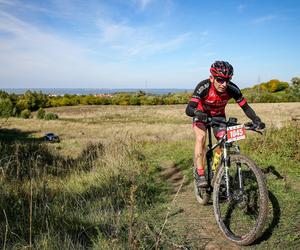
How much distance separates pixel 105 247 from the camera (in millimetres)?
3469

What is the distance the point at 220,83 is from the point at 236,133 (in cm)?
84

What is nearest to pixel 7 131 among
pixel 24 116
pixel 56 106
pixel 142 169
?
pixel 24 116

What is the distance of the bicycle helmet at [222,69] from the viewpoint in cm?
453

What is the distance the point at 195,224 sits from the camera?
15.6 ft

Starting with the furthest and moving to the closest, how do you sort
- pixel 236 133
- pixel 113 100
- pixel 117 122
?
pixel 113 100, pixel 117 122, pixel 236 133

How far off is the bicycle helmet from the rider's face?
0.08 m

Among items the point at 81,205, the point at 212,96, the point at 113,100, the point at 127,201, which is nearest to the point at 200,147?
the point at 212,96

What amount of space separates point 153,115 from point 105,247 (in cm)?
5531

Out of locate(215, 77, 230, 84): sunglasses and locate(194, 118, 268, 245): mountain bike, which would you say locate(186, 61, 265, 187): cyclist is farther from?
locate(194, 118, 268, 245): mountain bike

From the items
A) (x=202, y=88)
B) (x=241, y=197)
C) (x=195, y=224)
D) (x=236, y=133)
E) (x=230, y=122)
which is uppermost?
(x=202, y=88)

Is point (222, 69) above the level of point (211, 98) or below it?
above

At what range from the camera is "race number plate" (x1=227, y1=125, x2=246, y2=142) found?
4215 mm

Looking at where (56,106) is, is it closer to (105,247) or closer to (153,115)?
(153,115)

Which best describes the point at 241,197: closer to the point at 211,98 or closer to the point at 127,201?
the point at 211,98
